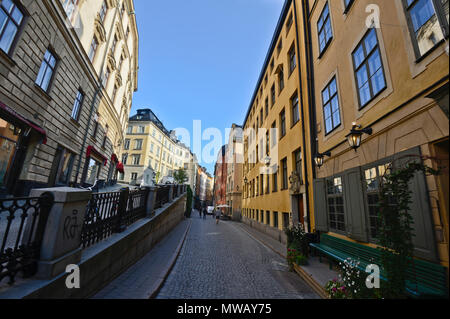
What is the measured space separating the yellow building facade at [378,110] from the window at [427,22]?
0.02 meters

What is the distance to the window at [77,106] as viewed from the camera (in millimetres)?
12269

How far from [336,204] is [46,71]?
45.7ft

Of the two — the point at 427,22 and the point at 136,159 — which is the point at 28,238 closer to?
the point at 427,22

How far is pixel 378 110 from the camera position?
5.34 metres

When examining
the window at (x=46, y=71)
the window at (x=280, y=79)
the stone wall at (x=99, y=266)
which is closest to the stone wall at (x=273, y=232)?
the stone wall at (x=99, y=266)

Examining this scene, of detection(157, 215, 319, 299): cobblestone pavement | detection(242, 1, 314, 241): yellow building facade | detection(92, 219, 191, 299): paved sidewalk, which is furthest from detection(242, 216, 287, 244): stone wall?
detection(92, 219, 191, 299): paved sidewalk

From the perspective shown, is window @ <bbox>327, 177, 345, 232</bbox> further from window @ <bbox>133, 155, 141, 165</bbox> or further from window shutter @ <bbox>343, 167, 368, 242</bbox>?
window @ <bbox>133, 155, 141, 165</bbox>

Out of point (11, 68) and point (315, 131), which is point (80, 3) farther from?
point (315, 131)

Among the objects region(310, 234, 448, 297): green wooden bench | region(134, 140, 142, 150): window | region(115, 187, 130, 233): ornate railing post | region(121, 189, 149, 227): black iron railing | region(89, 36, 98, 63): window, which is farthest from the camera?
→ region(134, 140, 142, 150): window

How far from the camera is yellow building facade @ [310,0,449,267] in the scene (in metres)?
3.66

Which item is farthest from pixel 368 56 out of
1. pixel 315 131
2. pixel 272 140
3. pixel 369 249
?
pixel 272 140

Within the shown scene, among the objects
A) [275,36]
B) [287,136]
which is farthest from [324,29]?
[275,36]

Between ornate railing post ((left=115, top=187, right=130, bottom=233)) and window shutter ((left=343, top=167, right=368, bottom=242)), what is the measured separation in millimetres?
6876
